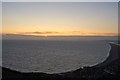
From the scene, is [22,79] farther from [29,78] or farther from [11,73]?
[11,73]

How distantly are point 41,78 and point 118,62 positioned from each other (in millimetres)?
26221

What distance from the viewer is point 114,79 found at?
29297mm

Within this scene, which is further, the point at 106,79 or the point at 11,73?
the point at 11,73

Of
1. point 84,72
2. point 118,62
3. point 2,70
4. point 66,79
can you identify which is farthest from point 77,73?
point 118,62

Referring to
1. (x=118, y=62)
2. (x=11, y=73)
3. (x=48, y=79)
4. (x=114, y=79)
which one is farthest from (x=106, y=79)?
(x=118, y=62)

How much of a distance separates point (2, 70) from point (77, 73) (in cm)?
1206

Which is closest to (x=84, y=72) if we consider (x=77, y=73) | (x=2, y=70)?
(x=77, y=73)

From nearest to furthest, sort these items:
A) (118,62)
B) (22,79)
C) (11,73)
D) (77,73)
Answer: (22,79), (11,73), (77,73), (118,62)

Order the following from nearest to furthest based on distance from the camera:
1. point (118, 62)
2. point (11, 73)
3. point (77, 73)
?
point (11, 73) → point (77, 73) → point (118, 62)

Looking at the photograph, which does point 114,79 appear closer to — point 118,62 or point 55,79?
point 55,79

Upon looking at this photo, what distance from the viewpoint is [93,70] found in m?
40.9

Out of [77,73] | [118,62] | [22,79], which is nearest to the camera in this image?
[22,79]

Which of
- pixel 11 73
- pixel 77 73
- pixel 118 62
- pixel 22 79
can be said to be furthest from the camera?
pixel 118 62

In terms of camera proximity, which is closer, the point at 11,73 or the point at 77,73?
the point at 11,73
